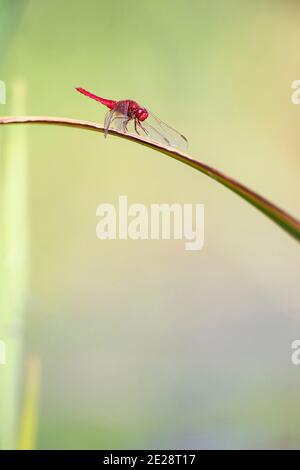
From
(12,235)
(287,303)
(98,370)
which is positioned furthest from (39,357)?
(287,303)

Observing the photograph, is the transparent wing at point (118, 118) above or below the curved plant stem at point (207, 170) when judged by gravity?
above

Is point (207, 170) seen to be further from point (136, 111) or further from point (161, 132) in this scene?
point (136, 111)

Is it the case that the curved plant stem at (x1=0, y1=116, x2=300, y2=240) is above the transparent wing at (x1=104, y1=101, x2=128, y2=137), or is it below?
below

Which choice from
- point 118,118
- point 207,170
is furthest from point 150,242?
point 118,118

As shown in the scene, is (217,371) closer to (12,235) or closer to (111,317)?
(111,317)

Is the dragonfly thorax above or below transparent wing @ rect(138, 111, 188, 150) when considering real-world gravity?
above
